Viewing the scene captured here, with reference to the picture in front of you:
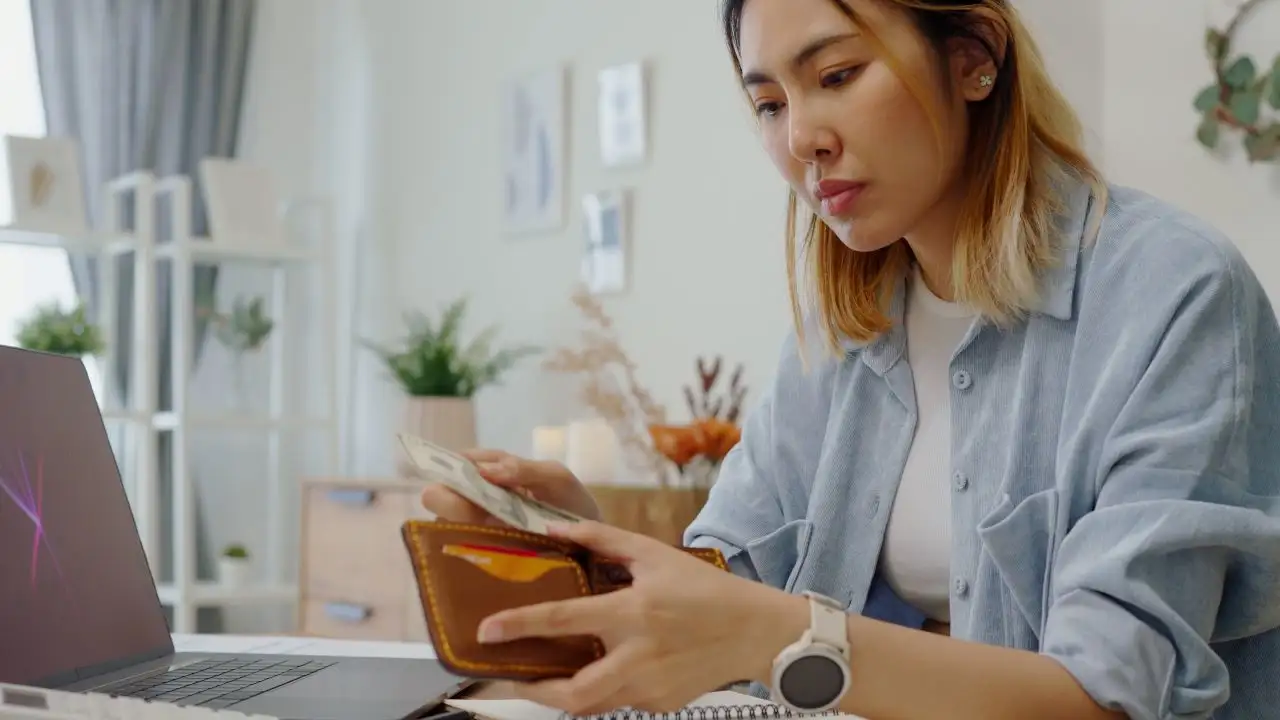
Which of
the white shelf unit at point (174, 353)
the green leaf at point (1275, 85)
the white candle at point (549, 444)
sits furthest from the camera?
Answer: the white shelf unit at point (174, 353)

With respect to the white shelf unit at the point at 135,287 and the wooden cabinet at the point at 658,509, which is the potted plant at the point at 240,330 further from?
the wooden cabinet at the point at 658,509

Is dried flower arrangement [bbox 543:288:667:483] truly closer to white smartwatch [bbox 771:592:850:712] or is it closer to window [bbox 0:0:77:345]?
white smartwatch [bbox 771:592:850:712]

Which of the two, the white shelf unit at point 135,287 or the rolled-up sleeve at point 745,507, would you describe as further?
the white shelf unit at point 135,287

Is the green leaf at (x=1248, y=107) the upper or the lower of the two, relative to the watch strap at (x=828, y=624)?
upper

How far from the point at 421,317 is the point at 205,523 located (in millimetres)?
1149

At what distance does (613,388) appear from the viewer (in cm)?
331

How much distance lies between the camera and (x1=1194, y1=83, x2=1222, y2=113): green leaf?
7.73 ft

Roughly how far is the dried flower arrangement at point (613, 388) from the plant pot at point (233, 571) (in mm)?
1306

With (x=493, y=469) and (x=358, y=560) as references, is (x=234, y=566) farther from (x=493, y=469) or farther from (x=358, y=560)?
(x=493, y=469)

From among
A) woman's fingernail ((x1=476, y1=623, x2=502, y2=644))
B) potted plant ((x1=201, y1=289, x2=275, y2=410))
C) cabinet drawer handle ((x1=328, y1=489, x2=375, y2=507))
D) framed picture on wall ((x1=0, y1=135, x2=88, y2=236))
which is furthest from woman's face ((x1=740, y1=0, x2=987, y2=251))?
potted plant ((x1=201, y1=289, x2=275, y2=410))

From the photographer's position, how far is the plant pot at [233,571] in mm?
4074

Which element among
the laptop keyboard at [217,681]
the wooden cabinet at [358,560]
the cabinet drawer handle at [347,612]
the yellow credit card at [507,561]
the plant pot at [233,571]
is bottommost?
the plant pot at [233,571]

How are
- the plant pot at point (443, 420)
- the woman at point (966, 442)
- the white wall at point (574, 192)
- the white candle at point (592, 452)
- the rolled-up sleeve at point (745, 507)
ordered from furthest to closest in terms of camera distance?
the plant pot at point (443, 420) → the white wall at point (574, 192) → the white candle at point (592, 452) → the rolled-up sleeve at point (745, 507) → the woman at point (966, 442)

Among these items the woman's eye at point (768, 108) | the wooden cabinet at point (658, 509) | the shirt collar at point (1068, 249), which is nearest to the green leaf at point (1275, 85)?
the wooden cabinet at point (658, 509)
